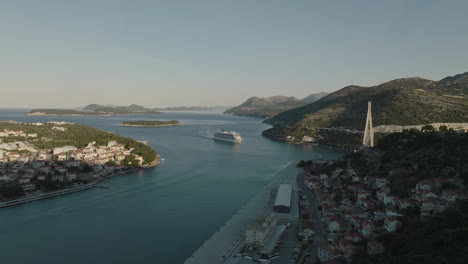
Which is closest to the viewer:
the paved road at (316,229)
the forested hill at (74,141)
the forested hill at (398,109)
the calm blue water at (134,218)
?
the paved road at (316,229)

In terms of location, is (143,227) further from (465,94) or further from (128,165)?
(465,94)

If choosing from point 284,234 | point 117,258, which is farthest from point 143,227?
point 284,234

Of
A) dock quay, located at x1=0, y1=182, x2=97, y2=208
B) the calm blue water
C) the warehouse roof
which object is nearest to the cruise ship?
the calm blue water

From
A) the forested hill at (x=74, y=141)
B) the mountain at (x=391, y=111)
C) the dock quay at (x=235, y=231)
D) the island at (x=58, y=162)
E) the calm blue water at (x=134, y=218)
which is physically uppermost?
the mountain at (x=391, y=111)

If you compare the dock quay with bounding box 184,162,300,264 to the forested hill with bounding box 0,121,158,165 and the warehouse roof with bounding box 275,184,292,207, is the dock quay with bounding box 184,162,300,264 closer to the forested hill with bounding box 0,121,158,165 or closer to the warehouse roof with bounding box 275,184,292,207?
the warehouse roof with bounding box 275,184,292,207

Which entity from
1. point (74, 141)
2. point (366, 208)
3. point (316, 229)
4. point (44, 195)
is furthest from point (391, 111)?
point (44, 195)

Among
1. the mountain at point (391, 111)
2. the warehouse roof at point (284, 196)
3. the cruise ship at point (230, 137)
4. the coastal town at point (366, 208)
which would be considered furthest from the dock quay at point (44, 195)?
the mountain at point (391, 111)

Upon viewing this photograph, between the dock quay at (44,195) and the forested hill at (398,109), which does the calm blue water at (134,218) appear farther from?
the forested hill at (398,109)
